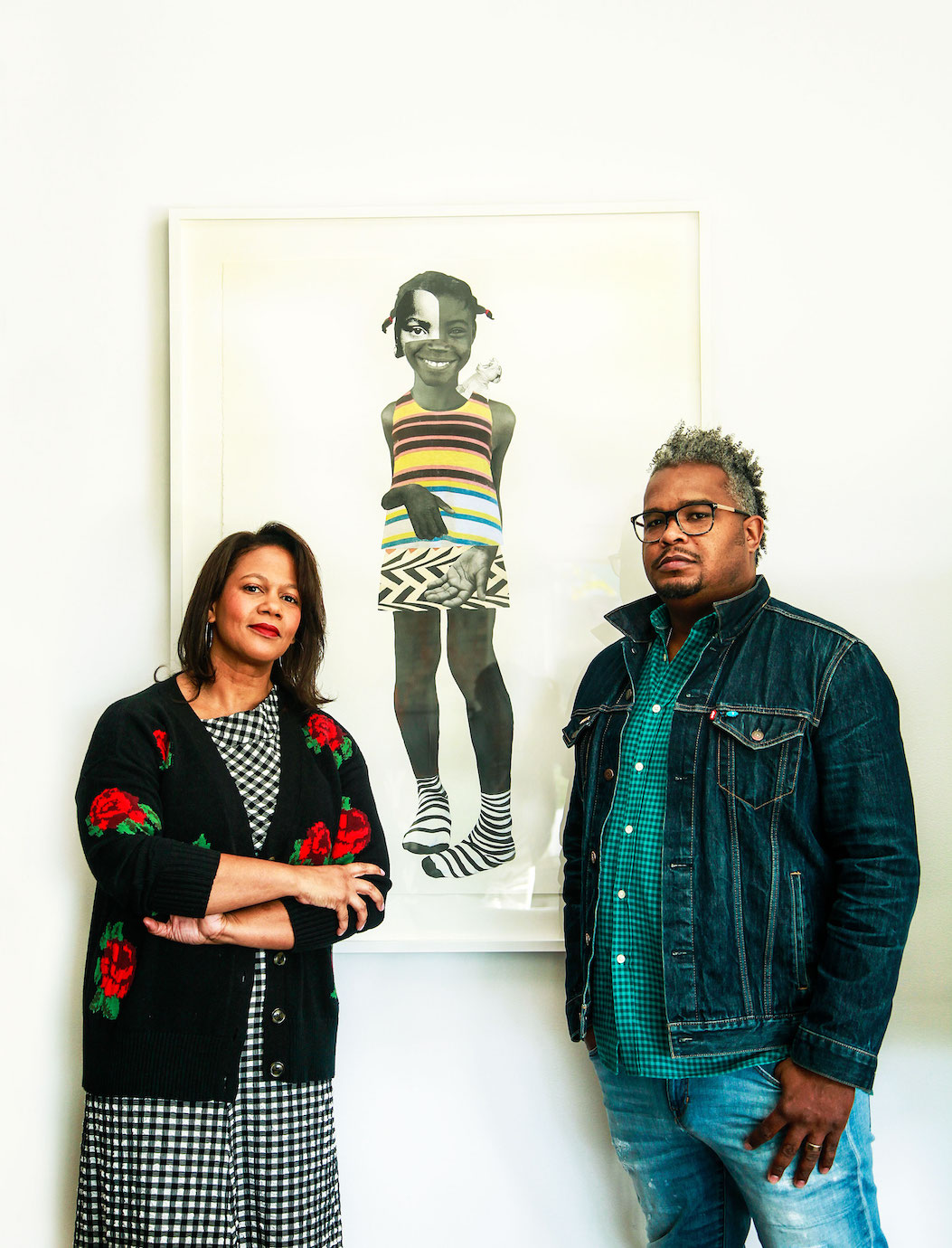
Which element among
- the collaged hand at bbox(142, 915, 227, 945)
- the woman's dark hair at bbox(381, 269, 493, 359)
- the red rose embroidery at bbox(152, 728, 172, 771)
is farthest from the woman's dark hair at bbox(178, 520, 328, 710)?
the woman's dark hair at bbox(381, 269, 493, 359)

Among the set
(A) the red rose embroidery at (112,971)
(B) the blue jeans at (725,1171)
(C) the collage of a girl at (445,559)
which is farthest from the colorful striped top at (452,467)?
(B) the blue jeans at (725,1171)

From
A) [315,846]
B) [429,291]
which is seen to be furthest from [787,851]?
[429,291]

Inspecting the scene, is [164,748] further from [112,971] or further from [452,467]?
[452,467]

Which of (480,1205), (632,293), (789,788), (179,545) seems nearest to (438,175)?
(632,293)

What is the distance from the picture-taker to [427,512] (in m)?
1.86

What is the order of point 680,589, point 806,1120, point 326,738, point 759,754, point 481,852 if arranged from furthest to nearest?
1. point 481,852
2. point 326,738
3. point 680,589
4. point 759,754
5. point 806,1120

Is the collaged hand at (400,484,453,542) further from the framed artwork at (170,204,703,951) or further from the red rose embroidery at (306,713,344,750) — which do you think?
the red rose embroidery at (306,713,344,750)

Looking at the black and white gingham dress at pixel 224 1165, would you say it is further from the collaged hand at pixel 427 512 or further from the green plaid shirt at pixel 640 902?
the collaged hand at pixel 427 512

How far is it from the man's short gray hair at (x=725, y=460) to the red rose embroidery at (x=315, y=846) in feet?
2.80

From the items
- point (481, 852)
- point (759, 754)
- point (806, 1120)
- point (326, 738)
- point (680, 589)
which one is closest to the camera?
point (806, 1120)

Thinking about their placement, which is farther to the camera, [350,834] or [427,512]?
[427,512]

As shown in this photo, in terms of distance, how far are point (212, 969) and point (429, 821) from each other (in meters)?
0.53

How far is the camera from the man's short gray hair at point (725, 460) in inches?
60.9

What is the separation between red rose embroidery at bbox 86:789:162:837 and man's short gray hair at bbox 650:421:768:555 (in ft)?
3.36
